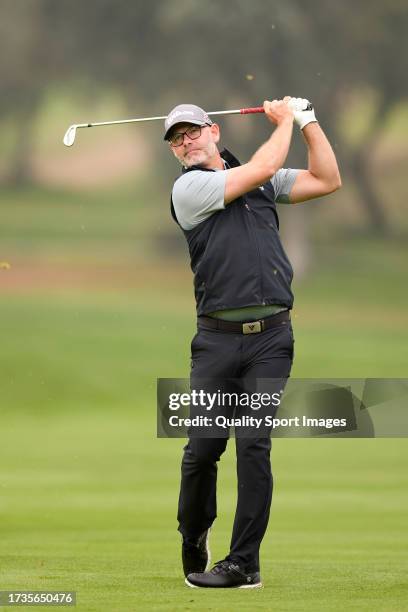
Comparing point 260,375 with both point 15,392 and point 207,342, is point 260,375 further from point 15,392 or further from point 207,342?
point 15,392

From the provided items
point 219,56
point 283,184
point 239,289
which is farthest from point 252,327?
point 219,56

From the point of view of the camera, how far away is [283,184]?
262 inches

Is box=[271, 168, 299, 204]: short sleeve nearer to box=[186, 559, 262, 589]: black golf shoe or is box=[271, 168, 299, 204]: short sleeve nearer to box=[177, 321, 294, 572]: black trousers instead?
box=[177, 321, 294, 572]: black trousers

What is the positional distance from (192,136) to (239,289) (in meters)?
0.68

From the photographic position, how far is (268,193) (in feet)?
21.0

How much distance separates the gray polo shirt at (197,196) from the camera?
20.3 ft

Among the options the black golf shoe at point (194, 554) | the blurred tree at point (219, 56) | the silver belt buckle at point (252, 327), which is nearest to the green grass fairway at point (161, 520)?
the black golf shoe at point (194, 554)

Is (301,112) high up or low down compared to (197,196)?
up

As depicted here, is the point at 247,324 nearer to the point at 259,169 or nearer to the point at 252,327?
the point at 252,327

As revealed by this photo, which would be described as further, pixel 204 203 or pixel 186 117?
pixel 186 117

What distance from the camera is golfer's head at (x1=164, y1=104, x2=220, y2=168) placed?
6391 millimetres

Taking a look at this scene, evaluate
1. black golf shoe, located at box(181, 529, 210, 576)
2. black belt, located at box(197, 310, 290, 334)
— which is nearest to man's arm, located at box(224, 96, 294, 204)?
black belt, located at box(197, 310, 290, 334)

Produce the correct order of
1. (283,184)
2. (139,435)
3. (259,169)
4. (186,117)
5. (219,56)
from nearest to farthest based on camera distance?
(259,169)
(186,117)
(283,184)
(139,435)
(219,56)

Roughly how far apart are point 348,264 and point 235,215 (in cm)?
3433
